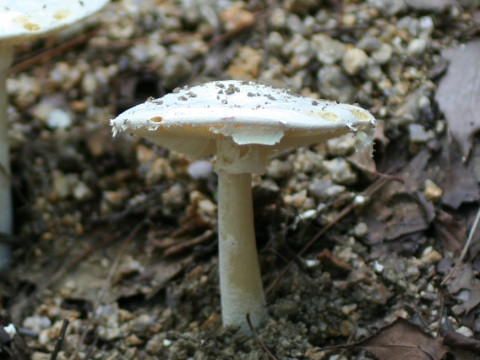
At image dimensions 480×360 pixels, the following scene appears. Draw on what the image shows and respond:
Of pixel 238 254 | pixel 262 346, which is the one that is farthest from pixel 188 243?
pixel 262 346

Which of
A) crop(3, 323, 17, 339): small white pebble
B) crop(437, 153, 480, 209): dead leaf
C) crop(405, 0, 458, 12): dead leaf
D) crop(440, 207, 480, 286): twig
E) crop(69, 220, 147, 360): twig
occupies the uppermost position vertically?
crop(405, 0, 458, 12): dead leaf

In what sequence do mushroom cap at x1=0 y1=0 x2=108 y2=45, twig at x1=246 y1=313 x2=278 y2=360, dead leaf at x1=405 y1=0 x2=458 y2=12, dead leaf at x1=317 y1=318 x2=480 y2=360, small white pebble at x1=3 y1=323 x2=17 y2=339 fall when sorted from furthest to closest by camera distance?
dead leaf at x1=405 y1=0 x2=458 y2=12 < small white pebble at x1=3 y1=323 x2=17 y2=339 < mushroom cap at x1=0 y1=0 x2=108 y2=45 < twig at x1=246 y1=313 x2=278 y2=360 < dead leaf at x1=317 y1=318 x2=480 y2=360

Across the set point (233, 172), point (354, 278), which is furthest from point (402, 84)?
point (233, 172)

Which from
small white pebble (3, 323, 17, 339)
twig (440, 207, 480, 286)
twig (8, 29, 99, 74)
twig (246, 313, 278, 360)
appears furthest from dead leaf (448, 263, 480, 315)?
twig (8, 29, 99, 74)

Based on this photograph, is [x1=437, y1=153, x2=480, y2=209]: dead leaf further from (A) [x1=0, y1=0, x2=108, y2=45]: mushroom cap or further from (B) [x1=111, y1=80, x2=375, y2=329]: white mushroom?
(A) [x1=0, y1=0, x2=108, y2=45]: mushroom cap

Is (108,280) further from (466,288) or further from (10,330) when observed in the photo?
(466,288)

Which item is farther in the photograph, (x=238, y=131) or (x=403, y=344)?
(x=403, y=344)
